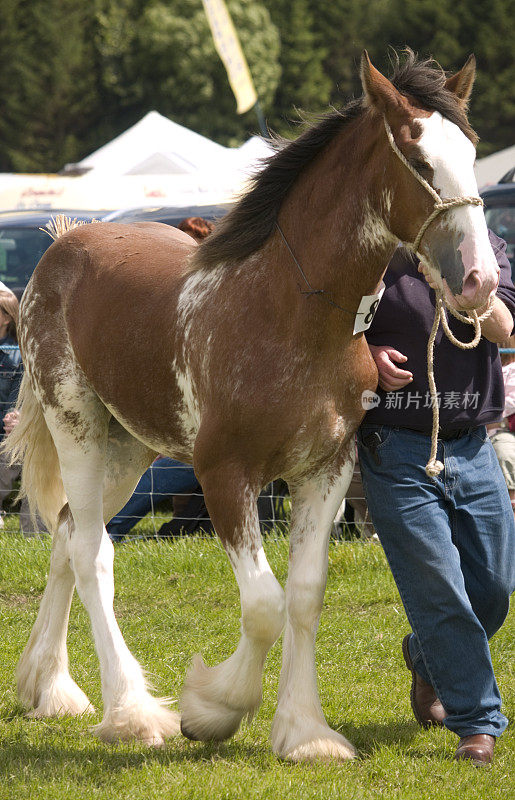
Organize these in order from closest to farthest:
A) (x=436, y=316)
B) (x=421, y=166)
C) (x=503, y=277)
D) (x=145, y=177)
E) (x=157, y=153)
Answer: (x=421, y=166)
(x=436, y=316)
(x=503, y=277)
(x=145, y=177)
(x=157, y=153)

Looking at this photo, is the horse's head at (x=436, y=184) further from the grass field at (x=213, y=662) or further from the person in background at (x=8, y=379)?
the person in background at (x=8, y=379)

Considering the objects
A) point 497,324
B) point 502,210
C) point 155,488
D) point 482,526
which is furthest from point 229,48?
point 482,526

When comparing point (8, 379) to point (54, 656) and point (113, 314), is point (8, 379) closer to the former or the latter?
point (54, 656)

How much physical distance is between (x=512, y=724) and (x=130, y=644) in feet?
6.37

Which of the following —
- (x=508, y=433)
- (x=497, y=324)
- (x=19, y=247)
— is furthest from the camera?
(x=19, y=247)

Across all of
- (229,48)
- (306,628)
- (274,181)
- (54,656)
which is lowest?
(54,656)

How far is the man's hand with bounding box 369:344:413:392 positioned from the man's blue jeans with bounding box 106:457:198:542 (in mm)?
3398

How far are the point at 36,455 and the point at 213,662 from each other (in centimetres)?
126

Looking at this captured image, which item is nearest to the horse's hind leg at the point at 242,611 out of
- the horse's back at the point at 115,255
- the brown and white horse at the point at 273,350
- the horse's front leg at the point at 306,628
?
the brown and white horse at the point at 273,350

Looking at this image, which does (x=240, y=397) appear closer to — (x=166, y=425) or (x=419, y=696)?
(x=166, y=425)

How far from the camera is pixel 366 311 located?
3.32 metres

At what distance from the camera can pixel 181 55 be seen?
114 ft

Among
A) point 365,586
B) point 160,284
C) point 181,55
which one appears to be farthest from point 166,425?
point 181,55

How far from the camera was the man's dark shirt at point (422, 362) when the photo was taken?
3.59 meters
